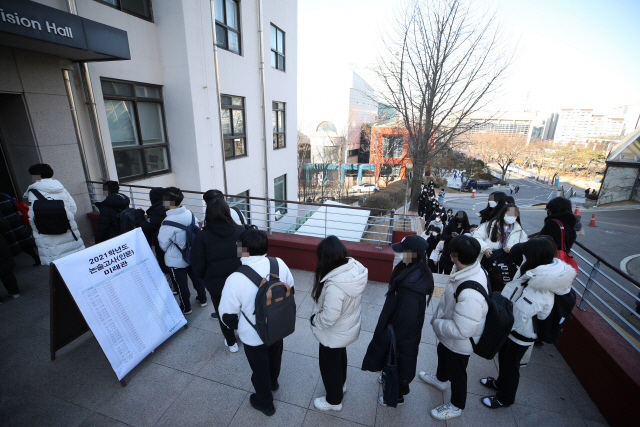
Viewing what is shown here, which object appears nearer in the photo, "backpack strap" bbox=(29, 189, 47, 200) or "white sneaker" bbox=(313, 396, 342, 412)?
"white sneaker" bbox=(313, 396, 342, 412)

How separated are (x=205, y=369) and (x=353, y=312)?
2.07 meters

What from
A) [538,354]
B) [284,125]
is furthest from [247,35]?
[538,354]

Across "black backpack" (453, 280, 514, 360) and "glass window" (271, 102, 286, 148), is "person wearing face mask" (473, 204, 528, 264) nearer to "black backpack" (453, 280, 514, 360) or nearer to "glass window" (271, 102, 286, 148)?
"black backpack" (453, 280, 514, 360)

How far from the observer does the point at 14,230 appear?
466 centimetres

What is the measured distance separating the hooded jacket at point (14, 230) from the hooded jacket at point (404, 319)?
601 cm

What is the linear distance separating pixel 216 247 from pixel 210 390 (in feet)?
5.04

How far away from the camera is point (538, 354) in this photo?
139 inches

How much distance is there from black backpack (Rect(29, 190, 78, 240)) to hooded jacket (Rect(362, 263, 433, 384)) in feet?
16.3

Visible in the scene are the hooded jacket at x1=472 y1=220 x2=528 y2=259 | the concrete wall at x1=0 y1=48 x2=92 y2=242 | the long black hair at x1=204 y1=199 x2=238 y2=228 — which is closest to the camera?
the long black hair at x1=204 y1=199 x2=238 y2=228

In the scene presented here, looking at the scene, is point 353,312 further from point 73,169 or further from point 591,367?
point 73,169

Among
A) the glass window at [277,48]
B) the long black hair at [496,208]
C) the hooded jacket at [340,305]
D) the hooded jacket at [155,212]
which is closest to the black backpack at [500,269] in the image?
the long black hair at [496,208]

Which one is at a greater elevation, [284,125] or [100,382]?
[284,125]

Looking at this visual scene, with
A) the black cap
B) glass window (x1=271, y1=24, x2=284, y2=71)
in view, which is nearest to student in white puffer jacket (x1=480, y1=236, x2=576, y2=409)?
the black cap

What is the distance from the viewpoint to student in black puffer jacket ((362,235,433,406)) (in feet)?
7.14
